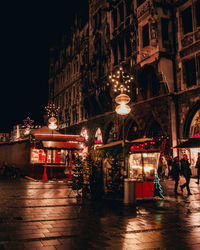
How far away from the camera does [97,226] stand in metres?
6.30

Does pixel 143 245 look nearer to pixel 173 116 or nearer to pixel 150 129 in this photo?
pixel 173 116

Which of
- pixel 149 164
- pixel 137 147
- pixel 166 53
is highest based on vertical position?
pixel 166 53

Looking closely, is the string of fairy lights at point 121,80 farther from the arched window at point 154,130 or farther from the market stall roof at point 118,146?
the arched window at point 154,130

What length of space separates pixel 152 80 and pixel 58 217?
19200mm

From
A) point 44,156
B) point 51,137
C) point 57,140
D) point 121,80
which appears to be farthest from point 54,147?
point 121,80

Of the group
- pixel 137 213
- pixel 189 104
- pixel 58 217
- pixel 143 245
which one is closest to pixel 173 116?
pixel 189 104

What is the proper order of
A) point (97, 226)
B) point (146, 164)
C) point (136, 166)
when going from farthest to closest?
point (136, 166) → point (146, 164) → point (97, 226)

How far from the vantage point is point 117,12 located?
29531 millimetres

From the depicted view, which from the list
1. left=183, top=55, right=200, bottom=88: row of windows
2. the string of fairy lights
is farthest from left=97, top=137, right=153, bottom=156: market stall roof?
left=183, top=55, right=200, bottom=88: row of windows

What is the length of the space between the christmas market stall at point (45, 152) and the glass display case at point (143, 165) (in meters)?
8.40

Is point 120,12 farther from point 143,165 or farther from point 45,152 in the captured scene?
point 143,165

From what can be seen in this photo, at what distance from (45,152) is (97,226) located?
1338 cm

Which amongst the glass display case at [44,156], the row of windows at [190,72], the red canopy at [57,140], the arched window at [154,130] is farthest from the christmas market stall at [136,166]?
the arched window at [154,130]

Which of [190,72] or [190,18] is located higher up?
[190,18]
